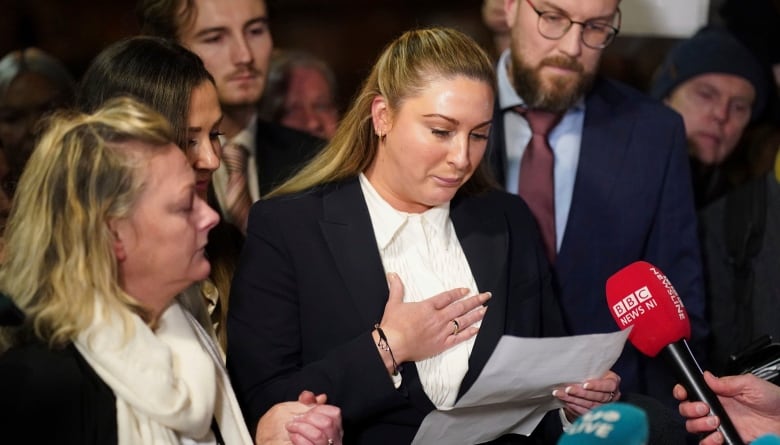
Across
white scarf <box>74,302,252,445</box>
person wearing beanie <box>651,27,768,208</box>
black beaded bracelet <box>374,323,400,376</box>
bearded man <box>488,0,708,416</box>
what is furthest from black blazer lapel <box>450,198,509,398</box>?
person wearing beanie <box>651,27,768,208</box>

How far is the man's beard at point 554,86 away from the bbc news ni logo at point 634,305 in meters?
0.76

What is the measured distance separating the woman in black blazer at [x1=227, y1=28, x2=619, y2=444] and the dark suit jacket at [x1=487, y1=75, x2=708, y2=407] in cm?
42

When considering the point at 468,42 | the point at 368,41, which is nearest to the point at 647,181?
the point at 468,42

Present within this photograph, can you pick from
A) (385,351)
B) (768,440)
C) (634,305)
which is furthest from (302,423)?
(768,440)

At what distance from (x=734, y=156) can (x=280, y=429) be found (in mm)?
2066

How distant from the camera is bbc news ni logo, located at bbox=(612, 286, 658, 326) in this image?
2062 millimetres

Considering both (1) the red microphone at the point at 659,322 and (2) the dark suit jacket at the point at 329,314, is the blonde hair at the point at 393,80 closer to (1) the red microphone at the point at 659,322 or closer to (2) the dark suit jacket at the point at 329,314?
(2) the dark suit jacket at the point at 329,314

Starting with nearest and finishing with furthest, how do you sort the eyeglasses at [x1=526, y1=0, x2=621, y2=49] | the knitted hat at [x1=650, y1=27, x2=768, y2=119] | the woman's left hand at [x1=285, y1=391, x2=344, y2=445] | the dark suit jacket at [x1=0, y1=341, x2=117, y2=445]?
1. the dark suit jacket at [x1=0, y1=341, x2=117, y2=445]
2. the woman's left hand at [x1=285, y1=391, x2=344, y2=445]
3. the eyeglasses at [x1=526, y1=0, x2=621, y2=49]
4. the knitted hat at [x1=650, y1=27, x2=768, y2=119]

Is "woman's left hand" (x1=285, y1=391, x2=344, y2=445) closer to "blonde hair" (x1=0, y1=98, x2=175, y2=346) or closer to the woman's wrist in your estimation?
the woman's wrist

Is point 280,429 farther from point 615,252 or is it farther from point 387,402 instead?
point 615,252

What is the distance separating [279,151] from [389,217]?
2.48 ft

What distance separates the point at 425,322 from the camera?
2.09 metres

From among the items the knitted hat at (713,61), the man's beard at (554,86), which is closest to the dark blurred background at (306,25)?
the knitted hat at (713,61)

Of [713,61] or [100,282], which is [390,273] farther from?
[713,61]
